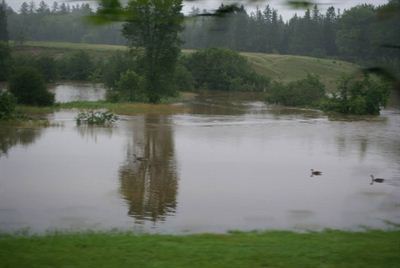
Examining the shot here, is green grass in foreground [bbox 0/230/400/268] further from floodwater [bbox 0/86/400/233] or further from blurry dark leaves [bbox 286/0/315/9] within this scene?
blurry dark leaves [bbox 286/0/315/9]

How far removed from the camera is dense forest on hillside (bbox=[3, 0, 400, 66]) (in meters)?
4.54

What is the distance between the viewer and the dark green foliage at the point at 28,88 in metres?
43.0

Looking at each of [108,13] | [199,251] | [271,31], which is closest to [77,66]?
[271,31]

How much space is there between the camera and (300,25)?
9819cm

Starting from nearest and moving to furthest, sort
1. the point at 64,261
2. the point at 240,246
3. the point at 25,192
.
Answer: the point at 64,261, the point at 240,246, the point at 25,192

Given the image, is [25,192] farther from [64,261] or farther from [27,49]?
[27,49]

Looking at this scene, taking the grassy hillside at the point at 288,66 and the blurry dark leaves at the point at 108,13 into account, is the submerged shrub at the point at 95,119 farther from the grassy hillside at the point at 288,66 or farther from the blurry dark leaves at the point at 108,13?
the grassy hillside at the point at 288,66

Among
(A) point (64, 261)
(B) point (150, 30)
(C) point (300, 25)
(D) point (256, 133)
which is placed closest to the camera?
(A) point (64, 261)

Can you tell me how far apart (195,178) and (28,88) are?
27916mm

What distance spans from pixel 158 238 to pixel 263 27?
97422mm

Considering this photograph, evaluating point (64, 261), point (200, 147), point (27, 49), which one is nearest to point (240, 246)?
point (64, 261)

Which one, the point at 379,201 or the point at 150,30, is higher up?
the point at 150,30

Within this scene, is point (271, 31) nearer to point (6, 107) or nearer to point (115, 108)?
point (115, 108)

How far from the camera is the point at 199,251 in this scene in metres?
7.91
